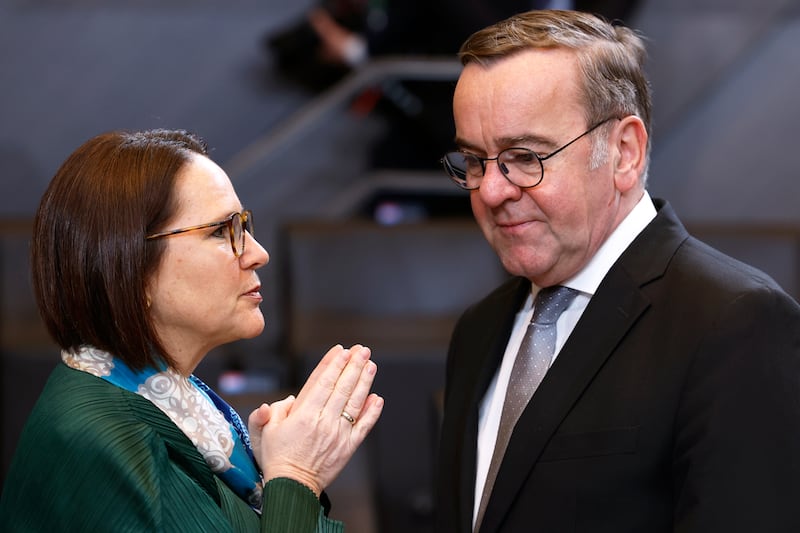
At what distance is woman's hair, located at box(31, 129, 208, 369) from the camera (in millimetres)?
1512

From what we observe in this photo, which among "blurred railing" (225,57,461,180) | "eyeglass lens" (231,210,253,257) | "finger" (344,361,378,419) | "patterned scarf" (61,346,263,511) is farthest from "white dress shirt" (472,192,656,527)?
"blurred railing" (225,57,461,180)

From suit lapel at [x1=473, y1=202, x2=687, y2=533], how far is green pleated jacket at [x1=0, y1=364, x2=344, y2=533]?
315mm

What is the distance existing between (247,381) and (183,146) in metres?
2.33

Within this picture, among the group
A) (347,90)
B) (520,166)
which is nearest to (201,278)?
(520,166)

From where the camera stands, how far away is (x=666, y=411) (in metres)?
1.51

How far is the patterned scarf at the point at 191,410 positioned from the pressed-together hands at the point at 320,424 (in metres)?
0.04

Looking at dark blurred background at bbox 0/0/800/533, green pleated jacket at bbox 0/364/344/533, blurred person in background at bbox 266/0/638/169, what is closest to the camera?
green pleated jacket at bbox 0/364/344/533

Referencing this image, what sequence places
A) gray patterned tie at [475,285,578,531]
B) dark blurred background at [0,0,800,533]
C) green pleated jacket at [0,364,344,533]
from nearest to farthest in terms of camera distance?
green pleated jacket at [0,364,344,533], gray patterned tie at [475,285,578,531], dark blurred background at [0,0,800,533]

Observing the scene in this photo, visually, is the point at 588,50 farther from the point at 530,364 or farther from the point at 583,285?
the point at 530,364

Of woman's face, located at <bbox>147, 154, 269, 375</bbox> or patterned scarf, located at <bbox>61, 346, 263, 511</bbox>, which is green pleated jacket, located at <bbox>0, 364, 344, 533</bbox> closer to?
patterned scarf, located at <bbox>61, 346, 263, 511</bbox>

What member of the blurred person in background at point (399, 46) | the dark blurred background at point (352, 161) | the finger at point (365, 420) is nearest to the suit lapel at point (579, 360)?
the finger at point (365, 420)

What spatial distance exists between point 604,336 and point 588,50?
470mm

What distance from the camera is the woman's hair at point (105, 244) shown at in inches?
59.5

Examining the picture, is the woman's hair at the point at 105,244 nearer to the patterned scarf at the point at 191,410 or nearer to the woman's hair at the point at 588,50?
the patterned scarf at the point at 191,410
